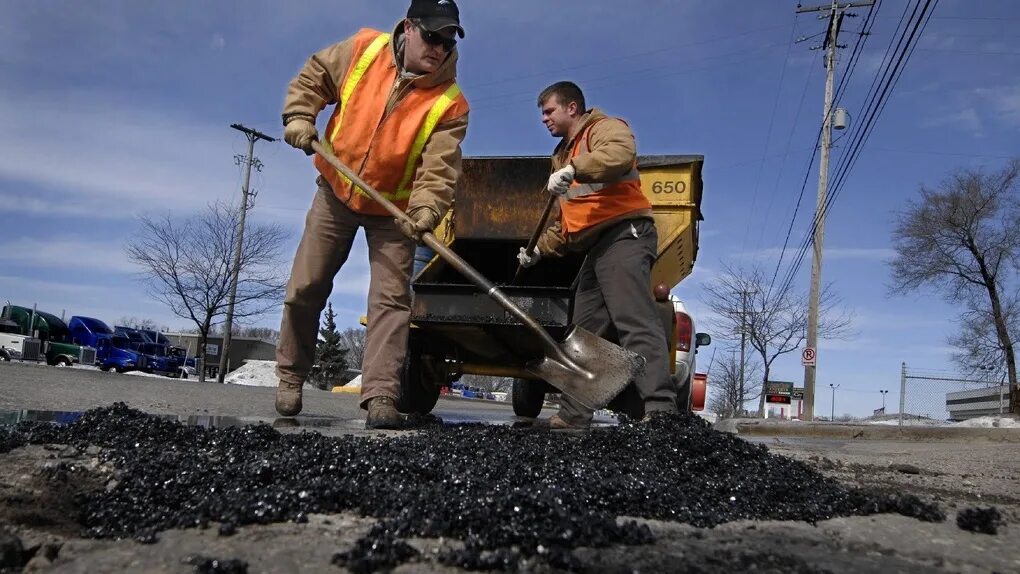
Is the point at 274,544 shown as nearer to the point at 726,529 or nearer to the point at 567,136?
the point at 726,529

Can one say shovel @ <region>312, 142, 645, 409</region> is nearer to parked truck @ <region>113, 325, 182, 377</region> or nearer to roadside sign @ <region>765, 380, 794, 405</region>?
parked truck @ <region>113, 325, 182, 377</region>

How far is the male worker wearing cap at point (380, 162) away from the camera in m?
4.07

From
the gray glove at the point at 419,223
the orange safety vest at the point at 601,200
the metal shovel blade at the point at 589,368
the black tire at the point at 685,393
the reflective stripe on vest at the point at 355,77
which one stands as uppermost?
the reflective stripe on vest at the point at 355,77

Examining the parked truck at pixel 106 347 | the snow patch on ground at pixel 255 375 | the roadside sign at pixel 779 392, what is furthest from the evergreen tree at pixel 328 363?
the roadside sign at pixel 779 392

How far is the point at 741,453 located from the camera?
2.72m

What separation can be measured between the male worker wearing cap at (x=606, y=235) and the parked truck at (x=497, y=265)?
608mm

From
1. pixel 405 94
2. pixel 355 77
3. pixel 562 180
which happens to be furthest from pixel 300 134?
pixel 562 180

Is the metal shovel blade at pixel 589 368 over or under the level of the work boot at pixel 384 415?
over

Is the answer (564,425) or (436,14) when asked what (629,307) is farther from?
(436,14)

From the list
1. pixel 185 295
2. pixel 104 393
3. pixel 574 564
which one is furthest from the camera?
pixel 185 295

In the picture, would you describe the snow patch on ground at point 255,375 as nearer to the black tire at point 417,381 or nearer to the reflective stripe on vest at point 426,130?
the black tire at point 417,381

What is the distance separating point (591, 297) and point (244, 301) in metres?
25.7

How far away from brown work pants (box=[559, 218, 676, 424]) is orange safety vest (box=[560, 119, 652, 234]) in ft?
0.32

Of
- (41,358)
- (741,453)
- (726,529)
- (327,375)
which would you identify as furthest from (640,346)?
(327,375)
